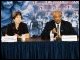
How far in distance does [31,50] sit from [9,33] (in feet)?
2.52

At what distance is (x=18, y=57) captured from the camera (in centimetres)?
1043

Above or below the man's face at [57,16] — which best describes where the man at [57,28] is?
below

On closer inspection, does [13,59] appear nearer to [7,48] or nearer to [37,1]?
[7,48]

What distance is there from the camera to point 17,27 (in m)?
10.4

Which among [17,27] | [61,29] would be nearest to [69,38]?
[61,29]

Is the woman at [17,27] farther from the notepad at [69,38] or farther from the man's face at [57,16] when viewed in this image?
the notepad at [69,38]

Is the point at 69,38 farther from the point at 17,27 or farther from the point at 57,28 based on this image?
the point at 17,27

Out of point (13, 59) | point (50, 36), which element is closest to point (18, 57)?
point (13, 59)

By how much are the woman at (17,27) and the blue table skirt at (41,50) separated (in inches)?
12.0

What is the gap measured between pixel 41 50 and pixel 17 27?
0.92 m

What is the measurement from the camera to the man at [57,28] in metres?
10.4

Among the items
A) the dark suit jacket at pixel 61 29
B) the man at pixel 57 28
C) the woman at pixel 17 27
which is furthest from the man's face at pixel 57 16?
the woman at pixel 17 27

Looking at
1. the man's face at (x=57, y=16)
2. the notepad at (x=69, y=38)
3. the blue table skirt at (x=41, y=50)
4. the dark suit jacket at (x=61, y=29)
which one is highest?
the man's face at (x=57, y=16)

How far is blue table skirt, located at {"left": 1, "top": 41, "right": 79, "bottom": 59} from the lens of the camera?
10.4 metres
